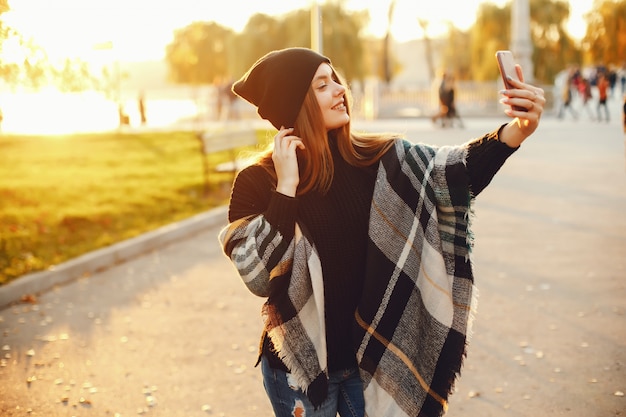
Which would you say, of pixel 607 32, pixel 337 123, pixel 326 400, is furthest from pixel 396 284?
pixel 607 32

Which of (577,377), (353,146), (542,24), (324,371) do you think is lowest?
(577,377)

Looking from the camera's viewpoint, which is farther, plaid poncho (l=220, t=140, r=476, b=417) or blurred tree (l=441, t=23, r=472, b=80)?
blurred tree (l=441, t=23, r=472, b=80)

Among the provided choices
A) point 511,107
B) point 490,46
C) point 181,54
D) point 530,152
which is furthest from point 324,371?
point 181,54

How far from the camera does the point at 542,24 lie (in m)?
41.3

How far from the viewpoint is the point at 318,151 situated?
2621 mm

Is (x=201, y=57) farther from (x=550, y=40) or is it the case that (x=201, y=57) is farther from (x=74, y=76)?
(x=74, y=76)

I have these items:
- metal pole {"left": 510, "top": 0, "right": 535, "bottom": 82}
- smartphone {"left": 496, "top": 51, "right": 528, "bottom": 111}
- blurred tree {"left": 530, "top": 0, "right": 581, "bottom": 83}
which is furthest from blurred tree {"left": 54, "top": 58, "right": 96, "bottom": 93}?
blurred tree {"left": 530, "top": 0, "right": 581, "bottom": 83}

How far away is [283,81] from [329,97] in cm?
18

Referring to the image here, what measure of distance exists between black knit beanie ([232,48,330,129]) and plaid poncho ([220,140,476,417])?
0.37m

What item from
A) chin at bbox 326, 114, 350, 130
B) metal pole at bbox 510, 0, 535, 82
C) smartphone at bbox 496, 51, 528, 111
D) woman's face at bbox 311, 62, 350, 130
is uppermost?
metal pole at bbox 510, 0, 535, 82

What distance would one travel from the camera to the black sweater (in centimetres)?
258

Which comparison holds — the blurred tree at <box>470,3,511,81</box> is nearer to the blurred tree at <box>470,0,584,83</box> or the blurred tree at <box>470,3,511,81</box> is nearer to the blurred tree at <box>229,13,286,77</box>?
the blurred tree at <box>470,0,584,83</box>

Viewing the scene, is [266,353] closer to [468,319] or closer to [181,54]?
[468,319]

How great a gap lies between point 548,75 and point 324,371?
41.4m
